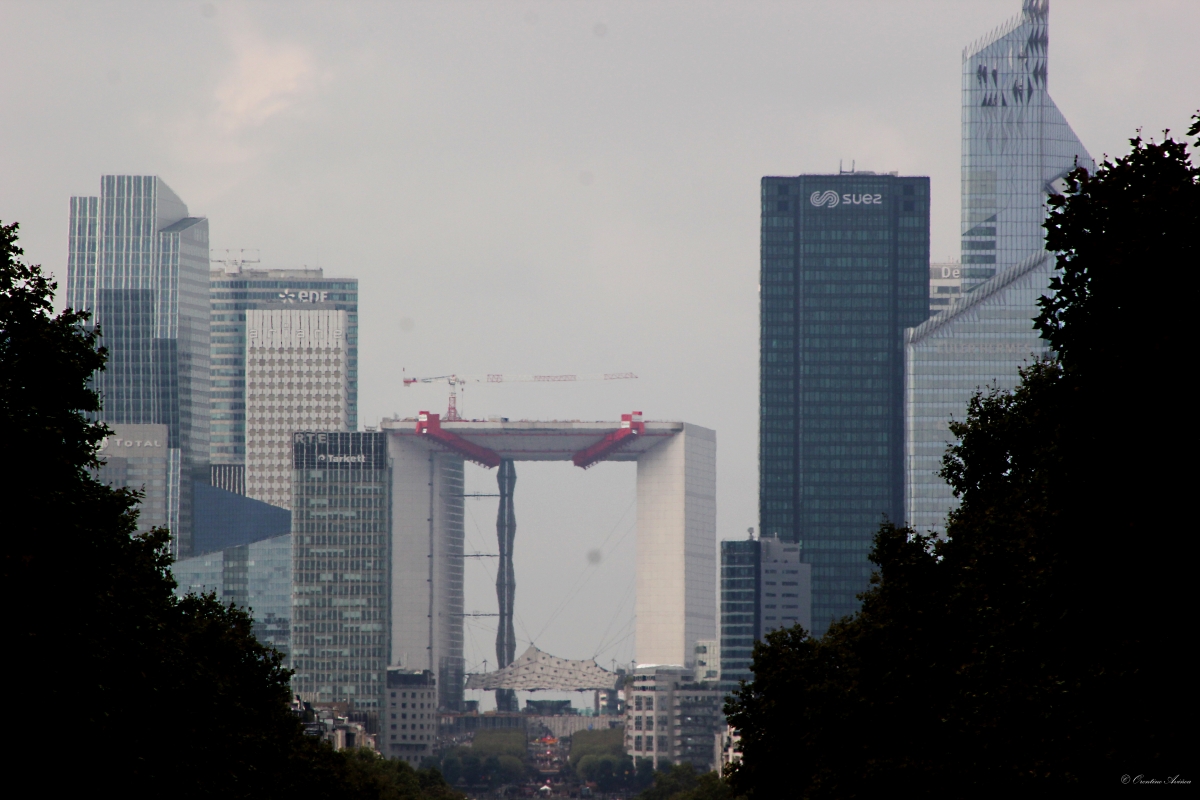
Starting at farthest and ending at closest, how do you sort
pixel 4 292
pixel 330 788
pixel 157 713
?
pixel 330 788 < pixel 157 713 < pixel 4 292

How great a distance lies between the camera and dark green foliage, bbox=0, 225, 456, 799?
5375cm

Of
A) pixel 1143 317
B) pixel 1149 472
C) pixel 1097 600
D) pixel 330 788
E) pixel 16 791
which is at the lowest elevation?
pixel 330 788

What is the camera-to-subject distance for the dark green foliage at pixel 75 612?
176 ft

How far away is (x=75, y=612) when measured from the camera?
55500 millimetres

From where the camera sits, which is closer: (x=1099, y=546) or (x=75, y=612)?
(x=1099, y=546)

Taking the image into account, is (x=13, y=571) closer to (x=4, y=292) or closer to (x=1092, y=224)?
(x=4, y=292)

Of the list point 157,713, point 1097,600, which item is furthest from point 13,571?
point 1097,600

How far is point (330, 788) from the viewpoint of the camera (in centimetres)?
11256

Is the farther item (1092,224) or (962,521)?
(962,521)

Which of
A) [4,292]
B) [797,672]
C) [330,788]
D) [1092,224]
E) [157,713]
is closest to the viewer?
[1092,224]

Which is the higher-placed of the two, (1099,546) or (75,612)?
(1099,546)

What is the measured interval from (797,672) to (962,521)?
1812 cm

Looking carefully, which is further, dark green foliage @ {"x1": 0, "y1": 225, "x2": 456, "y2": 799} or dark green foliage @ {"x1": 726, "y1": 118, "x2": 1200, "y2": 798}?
dark green foliage @ {"x1": 0, "y1": 225, "x2": 456, "y2": 799}

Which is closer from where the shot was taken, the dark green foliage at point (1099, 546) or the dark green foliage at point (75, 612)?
the dark green foliage at point (1099, 546)
